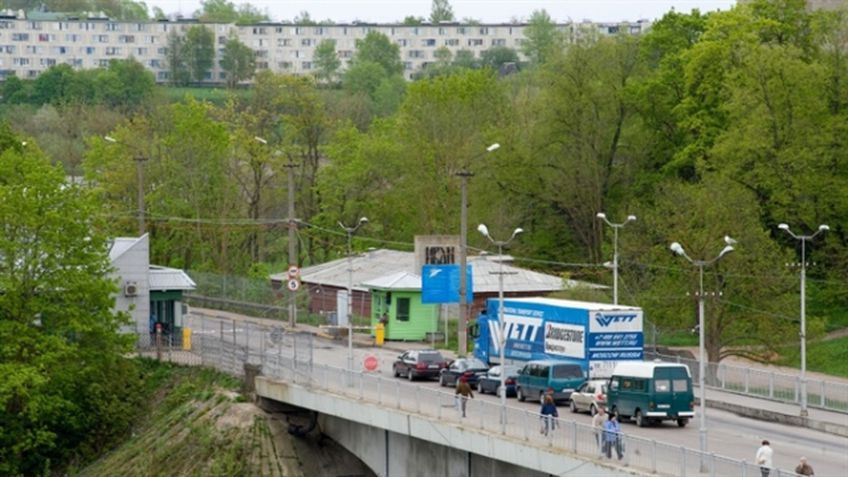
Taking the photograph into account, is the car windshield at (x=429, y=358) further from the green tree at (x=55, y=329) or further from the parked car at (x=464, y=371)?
the green tree at (x=55, y=329)

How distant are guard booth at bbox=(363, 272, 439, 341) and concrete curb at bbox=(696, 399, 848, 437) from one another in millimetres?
26540

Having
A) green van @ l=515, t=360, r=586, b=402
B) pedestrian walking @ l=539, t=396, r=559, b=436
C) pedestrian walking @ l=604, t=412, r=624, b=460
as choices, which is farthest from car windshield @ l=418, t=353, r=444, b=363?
pedestrian walking @ l=604, t=412, r=624, b=460

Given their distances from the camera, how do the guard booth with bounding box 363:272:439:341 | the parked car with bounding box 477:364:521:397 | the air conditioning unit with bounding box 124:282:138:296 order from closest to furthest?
1. the parked car with bounding box 477:364:521:397
2. the air conditioning unit with bounding box 124:282:138:296
3. the guard booth with bounding box 363:272:439:341

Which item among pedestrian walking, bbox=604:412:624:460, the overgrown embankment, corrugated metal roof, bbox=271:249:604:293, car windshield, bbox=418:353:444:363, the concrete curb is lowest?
the overgrown embankment

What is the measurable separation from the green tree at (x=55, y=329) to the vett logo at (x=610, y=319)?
18647mm

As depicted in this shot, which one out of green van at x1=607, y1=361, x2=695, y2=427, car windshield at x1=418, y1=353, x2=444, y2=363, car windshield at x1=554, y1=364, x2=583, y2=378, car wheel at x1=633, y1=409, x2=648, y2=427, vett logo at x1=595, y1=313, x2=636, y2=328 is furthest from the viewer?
car windshield at x1=418, y1=353, x2=444, y2=363

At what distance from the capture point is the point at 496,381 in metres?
55.2

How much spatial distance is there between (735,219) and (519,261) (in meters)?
28.4

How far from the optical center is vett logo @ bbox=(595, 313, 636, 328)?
5416 cm

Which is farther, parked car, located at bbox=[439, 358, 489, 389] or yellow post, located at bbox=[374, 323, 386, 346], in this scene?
yellow post, located at bbox=[374, 323, 386, 346]

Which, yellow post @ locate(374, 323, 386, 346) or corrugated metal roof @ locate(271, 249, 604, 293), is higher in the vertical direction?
corrugated metal roof @ locate(271, 249, 604, 293)

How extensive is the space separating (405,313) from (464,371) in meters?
22.9

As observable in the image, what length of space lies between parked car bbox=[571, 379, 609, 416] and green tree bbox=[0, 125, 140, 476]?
19535 mm

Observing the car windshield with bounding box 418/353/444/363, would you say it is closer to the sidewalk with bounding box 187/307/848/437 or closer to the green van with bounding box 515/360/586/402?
the green van with bounding box 515/360/586/402
